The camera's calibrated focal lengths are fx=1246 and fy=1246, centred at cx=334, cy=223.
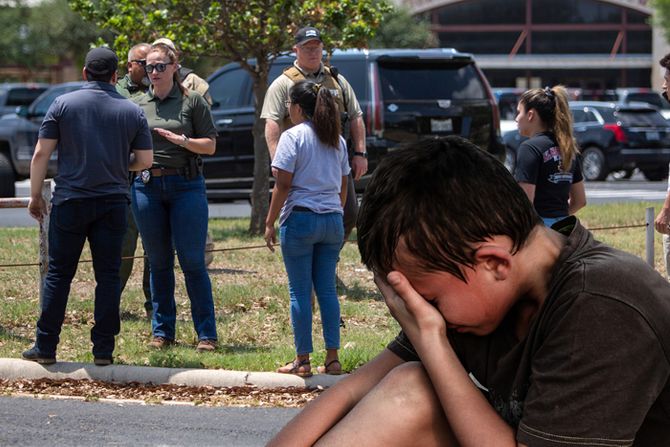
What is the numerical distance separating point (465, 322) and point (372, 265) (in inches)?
9.1

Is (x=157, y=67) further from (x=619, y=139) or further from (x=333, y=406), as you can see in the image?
(x=619, y=139)

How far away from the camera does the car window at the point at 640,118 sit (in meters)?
25.3

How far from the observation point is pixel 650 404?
2.47 meters

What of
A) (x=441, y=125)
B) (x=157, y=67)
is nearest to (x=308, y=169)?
(x=157, y=67)

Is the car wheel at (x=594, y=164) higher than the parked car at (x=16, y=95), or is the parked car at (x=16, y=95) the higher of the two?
the parked car at (x=16, y=95)

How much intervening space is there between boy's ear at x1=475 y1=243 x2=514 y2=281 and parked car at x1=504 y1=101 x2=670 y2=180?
2238cm

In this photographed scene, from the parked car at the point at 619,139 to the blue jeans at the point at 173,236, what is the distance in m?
17.5

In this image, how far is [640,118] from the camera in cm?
2548

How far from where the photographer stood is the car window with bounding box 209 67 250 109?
51.7 feet

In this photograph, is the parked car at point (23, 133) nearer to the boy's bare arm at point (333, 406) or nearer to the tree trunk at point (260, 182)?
the tree trunk at point (260, 182)

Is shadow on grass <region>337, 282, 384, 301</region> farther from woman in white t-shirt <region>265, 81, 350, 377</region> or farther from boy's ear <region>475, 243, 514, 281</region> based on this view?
boy's ear <region>475, 243, 514, 281</region>

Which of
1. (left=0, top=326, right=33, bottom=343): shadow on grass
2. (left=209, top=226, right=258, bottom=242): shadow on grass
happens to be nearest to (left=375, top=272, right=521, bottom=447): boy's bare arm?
(left=0, top=326, right=33, bottom=343): shadow on grass

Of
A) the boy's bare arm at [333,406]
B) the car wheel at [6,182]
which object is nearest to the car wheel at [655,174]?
the car wheel at [6,182]

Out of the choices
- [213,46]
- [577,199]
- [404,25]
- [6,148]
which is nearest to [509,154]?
[6,148]
